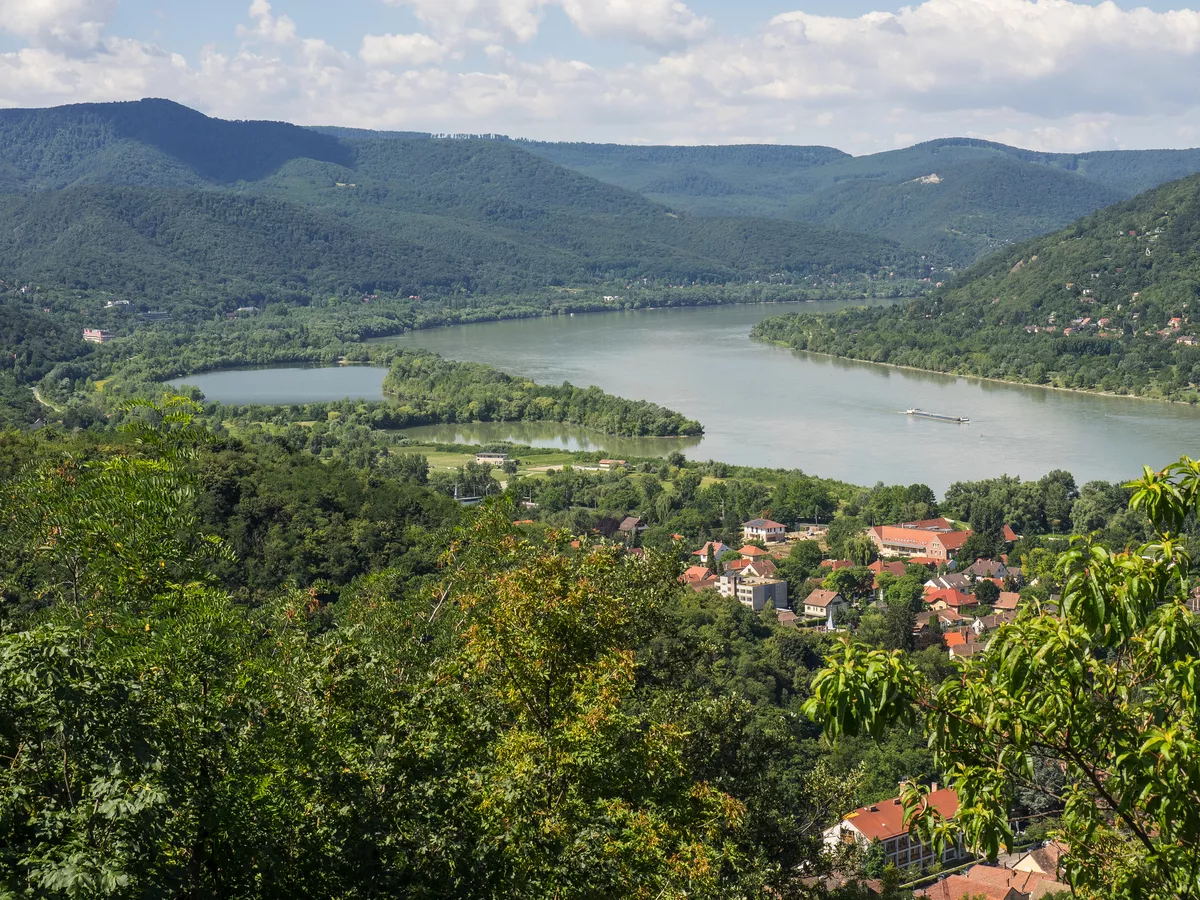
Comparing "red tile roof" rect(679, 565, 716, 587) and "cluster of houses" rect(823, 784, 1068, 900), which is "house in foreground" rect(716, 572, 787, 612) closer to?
"red tile roof" rect(679, 565, 716, 587)

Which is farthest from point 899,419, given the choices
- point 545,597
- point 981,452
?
point 545,597

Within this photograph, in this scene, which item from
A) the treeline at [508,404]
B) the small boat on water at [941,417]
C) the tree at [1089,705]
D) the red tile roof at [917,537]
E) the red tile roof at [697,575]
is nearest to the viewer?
the tree at [1089,705]

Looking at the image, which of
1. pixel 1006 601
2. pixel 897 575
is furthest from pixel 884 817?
pixel 897 575

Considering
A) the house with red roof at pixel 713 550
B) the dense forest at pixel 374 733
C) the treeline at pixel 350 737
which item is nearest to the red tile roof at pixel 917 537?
the house with red roof at pixel 713 550

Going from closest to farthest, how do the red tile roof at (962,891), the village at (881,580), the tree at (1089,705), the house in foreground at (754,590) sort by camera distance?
A: the tree at (1089,705)
the red tile roof at (962,891)
the village at (881,580)
the house in foreground at (754,590)

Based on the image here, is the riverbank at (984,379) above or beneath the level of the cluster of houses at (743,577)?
above

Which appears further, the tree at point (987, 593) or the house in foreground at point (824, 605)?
the tree at point (987, 593)

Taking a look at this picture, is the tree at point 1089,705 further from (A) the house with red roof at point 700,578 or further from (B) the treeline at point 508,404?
(B) the treeline at point 508,404

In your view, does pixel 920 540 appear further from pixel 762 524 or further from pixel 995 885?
pixel 995 885
